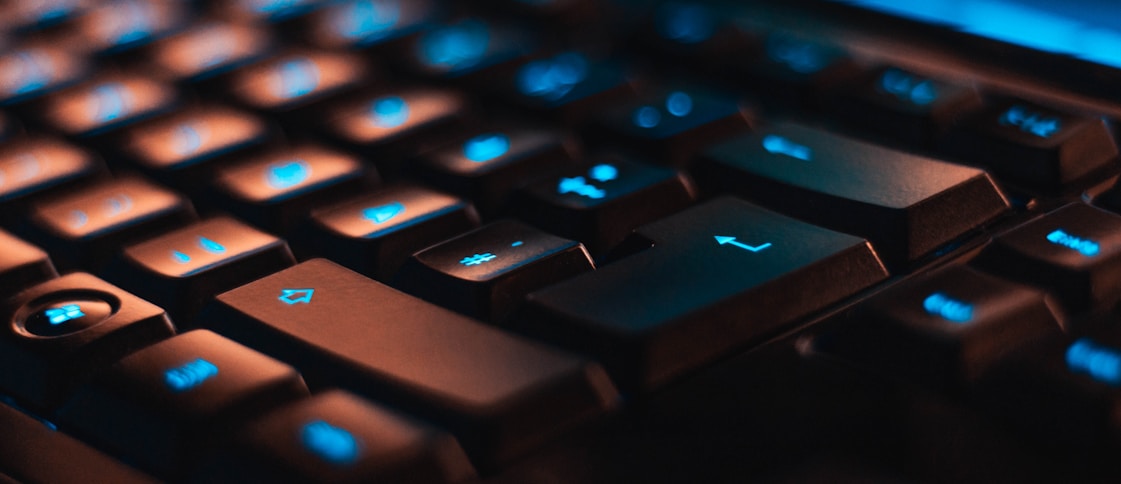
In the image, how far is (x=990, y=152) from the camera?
554 mm

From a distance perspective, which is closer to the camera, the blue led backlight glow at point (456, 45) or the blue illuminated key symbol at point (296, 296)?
the blue illuminated key symbol at point (296, 296)

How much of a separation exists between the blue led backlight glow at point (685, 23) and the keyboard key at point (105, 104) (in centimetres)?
34

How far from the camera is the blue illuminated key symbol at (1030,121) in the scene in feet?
1.81

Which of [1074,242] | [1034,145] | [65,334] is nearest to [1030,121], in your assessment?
[1034,145]

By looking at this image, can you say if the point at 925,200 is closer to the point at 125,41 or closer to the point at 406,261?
the point at 406,261

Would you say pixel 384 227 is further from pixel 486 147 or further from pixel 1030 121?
pixel 1030 121

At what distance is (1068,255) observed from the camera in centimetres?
44

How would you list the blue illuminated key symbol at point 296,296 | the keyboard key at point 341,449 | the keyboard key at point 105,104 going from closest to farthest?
the keyboard key at point 341,449
the blue illuminated key symbol at point 296,296
the keyboard key at point 105,104

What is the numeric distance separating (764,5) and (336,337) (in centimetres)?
48

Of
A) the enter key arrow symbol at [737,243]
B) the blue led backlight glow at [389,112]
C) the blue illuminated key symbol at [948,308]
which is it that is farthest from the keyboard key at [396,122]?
the blue illuminated key symbol at [948,308]

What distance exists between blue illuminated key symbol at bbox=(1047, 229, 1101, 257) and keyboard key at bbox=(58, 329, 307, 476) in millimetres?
311

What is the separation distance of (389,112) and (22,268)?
0.24 meters

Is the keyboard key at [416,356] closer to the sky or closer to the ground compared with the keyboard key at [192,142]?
closer to the ground

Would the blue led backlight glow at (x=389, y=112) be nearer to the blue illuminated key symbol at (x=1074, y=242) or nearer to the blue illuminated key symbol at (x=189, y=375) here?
the blue illuminated key symbol at (x=189, y=375)
